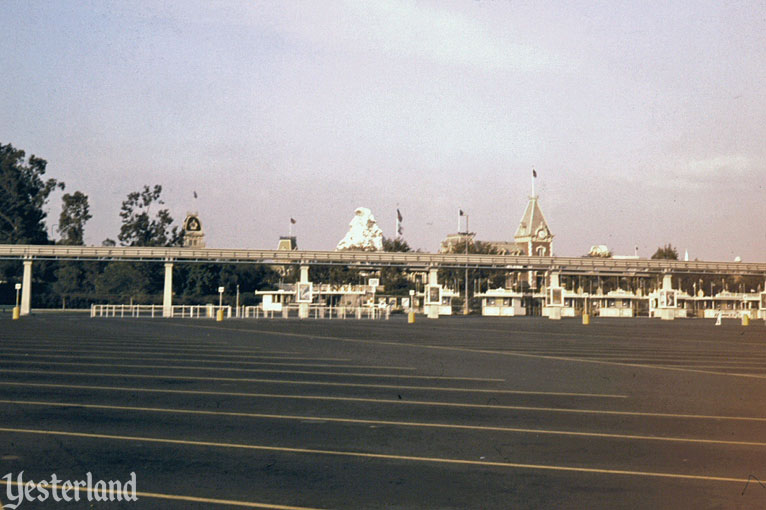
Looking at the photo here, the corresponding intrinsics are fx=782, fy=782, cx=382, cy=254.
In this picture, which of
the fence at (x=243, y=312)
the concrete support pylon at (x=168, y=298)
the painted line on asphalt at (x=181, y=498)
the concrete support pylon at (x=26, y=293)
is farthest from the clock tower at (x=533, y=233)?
the painted line on asphalt at (x=181, y=498)

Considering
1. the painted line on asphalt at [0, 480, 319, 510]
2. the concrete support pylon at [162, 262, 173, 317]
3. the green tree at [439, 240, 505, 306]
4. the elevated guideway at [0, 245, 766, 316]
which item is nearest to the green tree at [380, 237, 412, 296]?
the green tree at [439, 240, 505, 306]

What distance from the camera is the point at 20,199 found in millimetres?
100125

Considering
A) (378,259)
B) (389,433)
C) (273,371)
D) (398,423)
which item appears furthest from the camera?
(378,259)

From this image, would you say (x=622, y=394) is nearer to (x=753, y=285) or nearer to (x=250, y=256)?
(x=250, y=256)

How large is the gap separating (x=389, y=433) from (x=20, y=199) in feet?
336

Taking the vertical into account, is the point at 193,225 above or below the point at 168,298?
above

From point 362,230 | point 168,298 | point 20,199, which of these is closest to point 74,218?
point 20,199

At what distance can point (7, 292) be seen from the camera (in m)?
89.7

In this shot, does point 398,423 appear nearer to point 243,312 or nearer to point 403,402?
point 403,402

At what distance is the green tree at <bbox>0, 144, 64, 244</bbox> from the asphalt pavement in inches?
3497

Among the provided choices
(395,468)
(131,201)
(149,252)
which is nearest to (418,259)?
(149,252)

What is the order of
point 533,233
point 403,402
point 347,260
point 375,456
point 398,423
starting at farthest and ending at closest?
point 533,233 < point 347,260 < point 403,402 < point 398,423 < point 375,456

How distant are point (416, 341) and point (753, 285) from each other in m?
136

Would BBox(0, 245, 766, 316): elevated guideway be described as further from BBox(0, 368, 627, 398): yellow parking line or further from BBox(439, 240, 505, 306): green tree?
BBox(0, 368, 627, 398): yellow parking line
